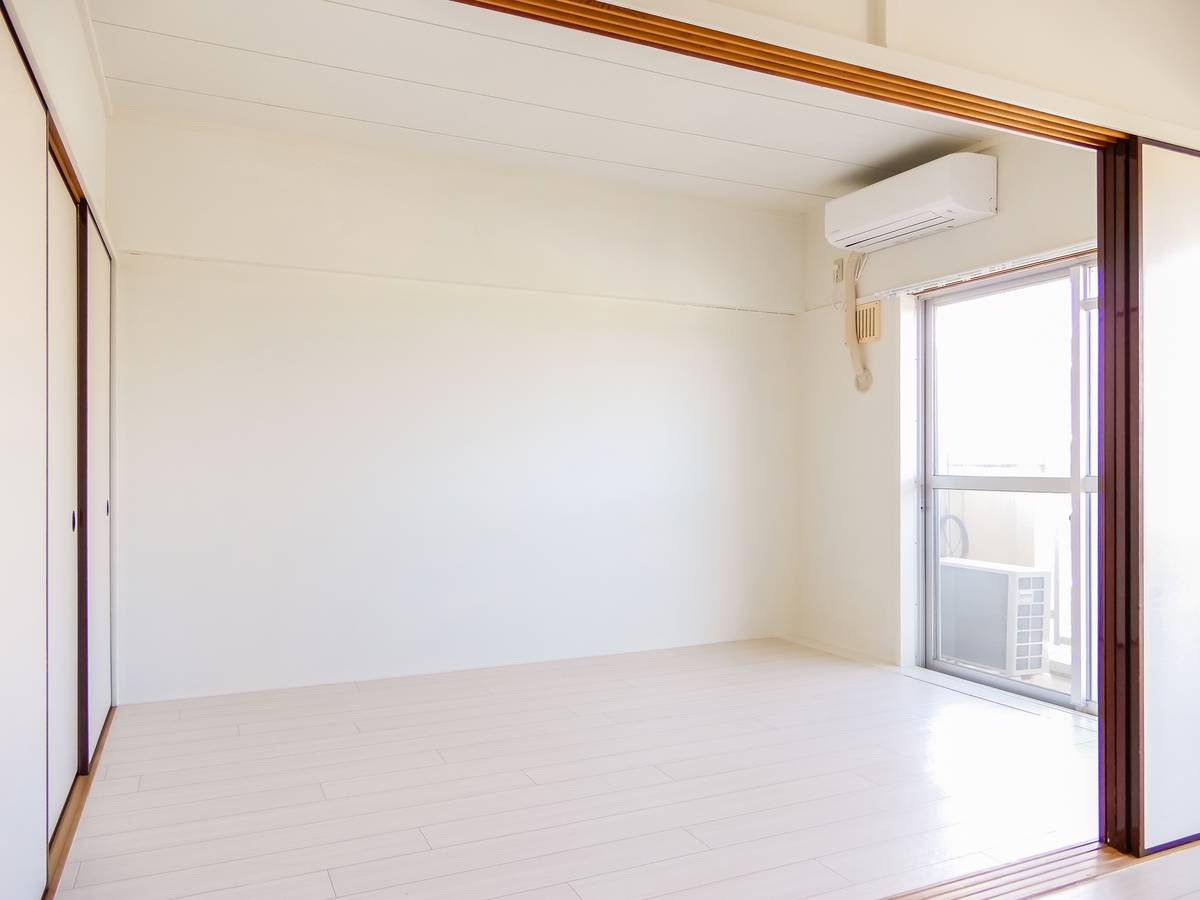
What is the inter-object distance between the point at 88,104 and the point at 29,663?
2041 millimetres

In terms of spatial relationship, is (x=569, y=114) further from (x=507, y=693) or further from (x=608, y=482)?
(x=507, y=693)

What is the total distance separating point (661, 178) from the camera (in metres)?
4.67

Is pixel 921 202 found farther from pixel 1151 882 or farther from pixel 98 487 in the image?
pixel 98 487

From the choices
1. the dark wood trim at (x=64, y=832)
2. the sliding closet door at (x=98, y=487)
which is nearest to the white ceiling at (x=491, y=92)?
the sliding closet door at (x=98, y=487)

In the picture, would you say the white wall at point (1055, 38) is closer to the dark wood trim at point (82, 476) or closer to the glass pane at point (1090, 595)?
the glass pane at point (1090, 595)

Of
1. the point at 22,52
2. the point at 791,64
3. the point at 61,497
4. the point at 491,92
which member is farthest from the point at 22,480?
the point at 491,92

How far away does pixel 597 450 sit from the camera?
488cm

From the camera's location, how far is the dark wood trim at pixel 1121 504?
243 cm

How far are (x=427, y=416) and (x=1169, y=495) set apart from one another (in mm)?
3263

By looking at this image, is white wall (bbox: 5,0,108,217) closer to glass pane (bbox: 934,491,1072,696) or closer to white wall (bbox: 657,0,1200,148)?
white wall (bbox: 657,0,1200,148)

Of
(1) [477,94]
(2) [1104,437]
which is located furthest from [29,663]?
(2) [1104,437]

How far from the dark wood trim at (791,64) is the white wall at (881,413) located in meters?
1.45

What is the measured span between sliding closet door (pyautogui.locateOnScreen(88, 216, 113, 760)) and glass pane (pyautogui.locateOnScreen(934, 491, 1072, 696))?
3.98m

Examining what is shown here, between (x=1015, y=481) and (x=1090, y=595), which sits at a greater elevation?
(x=1015, y=481)
